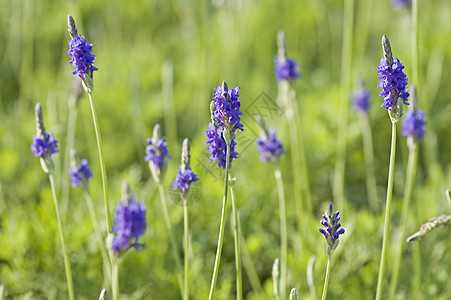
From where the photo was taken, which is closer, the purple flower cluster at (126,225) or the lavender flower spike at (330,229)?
the purple flower cluster at (126,225)

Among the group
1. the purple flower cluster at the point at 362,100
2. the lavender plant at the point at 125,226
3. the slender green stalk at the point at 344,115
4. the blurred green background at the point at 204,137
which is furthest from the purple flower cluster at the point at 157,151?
the purple flower cluster at the point at 362,100

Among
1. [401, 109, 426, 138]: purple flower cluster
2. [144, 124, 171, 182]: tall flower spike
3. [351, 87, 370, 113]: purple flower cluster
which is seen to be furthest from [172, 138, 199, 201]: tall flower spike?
[351, 87, 370, 113]: purple flower cluster

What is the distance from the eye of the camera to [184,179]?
1.33 metres

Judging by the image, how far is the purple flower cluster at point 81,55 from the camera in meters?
1.25

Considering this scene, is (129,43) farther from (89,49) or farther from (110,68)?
(89,49)

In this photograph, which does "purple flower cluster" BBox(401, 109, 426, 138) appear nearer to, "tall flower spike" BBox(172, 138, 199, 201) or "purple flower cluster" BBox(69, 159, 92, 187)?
"tall flower spike" BBox(172, 138, 199, 201)

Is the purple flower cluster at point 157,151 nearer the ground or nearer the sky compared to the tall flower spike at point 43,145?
nearer the ground

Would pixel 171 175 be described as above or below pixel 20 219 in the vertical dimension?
above

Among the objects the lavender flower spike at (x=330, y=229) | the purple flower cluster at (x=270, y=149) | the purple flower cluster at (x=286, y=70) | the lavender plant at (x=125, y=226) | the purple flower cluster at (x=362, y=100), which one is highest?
the purple flower cluster at (x=362, y=100)

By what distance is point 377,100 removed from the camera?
313 centimetres

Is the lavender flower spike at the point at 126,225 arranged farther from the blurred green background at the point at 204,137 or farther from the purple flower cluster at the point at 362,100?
the purple flower cluster at the point at 362,100

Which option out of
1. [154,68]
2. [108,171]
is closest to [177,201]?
[108,171]

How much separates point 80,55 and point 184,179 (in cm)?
38

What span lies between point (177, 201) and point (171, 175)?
35 centimetres
